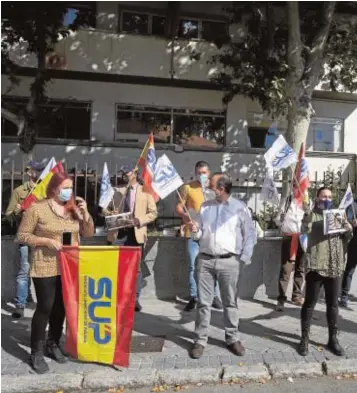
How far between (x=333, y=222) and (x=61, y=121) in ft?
34.5

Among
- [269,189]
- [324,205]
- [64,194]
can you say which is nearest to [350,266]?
[269,189]

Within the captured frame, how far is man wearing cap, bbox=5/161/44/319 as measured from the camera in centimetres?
646

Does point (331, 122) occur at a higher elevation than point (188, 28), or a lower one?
lower

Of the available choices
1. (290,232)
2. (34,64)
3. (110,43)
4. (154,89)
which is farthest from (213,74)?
(290,232)

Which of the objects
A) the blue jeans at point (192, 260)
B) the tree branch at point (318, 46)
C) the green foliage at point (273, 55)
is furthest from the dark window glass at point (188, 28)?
the blue jeans at point (192, 260)

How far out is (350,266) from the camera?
7.46m

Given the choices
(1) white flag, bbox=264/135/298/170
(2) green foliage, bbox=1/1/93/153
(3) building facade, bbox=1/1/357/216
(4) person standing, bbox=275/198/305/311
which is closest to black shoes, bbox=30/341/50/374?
(4) person standing, bbox=275/198/305/311

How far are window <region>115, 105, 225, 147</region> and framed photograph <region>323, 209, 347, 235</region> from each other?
956cm

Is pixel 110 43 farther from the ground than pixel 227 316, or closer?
farther from the ground

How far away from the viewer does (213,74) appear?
14.2 m

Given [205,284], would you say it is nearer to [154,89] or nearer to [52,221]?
[52,221]

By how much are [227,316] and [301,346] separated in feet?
2.89

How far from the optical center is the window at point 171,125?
47.8 ft

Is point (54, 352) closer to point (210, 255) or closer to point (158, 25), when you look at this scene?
point (210, 255)
